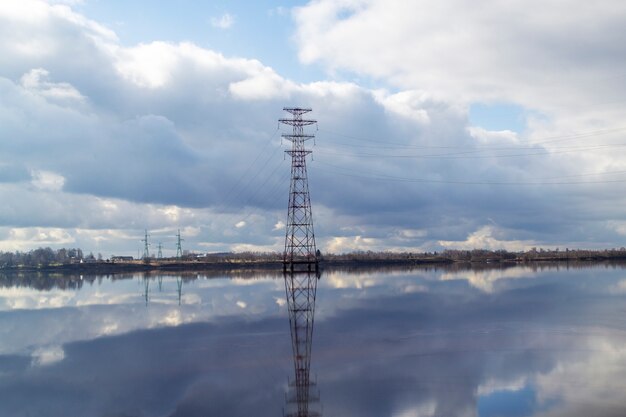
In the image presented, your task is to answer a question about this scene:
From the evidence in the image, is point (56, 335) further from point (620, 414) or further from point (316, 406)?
point (620, 414)

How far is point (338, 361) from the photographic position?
16.2 m

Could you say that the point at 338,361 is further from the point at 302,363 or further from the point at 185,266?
the point at 185,266

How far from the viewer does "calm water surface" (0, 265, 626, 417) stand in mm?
12086

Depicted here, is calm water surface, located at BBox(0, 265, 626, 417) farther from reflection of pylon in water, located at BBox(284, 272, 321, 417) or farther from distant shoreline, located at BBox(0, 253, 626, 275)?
distant shoreline, located at BBox(0, 253, 626, 275)

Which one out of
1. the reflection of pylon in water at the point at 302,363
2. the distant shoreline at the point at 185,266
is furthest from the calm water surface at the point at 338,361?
the distant shoreline at the point at 185,266

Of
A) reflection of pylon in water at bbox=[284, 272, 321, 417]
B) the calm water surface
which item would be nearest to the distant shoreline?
reflection of pylon in water at bbox=[284, 272, 321, 417]

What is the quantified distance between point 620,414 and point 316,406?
6.25 m

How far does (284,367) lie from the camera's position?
15.8 meters

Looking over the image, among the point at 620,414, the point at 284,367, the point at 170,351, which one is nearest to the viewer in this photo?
the point at 620,414

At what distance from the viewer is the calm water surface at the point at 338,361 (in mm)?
12086

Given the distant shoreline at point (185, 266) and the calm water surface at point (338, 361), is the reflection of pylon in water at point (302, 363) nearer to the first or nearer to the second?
the calm water surface at point (338, 361)

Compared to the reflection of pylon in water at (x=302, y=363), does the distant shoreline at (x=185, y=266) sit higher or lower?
higher

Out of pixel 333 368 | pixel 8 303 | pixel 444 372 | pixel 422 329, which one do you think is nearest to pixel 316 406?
pixel 333 368

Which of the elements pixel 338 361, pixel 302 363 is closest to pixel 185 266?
pixel 302 363
